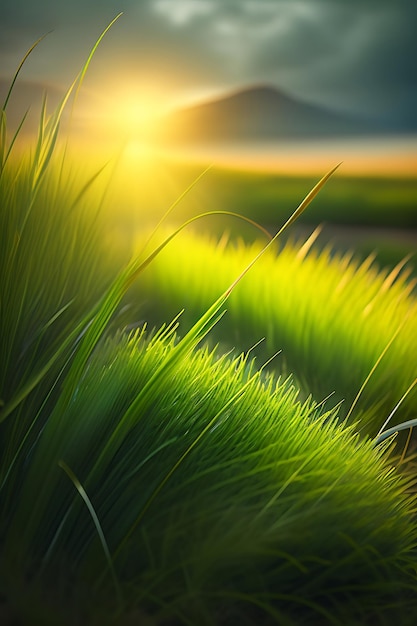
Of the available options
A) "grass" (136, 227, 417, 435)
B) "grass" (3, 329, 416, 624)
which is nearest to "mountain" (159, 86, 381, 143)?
"grass" (136, 227, 417, 435)

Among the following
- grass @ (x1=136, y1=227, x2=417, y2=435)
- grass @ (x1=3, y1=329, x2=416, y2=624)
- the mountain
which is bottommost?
grass @ (x1=3, y1=329, x2=416, y2=624)

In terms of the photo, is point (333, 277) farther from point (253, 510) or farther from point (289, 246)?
point (253, 510)

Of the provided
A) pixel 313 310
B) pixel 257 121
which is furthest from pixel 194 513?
pixel 257 121

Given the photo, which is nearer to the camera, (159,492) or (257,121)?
(159,492)

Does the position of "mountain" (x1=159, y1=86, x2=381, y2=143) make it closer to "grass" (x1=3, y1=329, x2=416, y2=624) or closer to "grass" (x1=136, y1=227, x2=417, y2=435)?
"grass" (x1=136, y1=227, x2=417, y2=435)

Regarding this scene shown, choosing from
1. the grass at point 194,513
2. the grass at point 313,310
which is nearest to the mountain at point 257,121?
the grass at point 313,310

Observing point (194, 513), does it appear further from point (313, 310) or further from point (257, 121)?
point (257, 121)

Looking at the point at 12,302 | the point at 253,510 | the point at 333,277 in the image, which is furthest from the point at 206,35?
the point at 253,510
